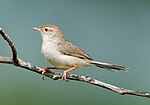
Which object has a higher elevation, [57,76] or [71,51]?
[71,51]

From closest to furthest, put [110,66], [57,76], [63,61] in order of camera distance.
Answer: [57,76] → [110,66] → [63,61]

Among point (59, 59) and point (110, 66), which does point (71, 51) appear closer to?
point (59, 59)

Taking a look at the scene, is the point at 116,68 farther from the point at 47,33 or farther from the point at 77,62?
the point at 47,33

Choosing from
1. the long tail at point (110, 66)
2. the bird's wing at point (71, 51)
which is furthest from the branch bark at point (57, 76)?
the bird's wing at point (71, 51)

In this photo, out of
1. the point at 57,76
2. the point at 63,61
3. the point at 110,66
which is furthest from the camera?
the point at 63,61

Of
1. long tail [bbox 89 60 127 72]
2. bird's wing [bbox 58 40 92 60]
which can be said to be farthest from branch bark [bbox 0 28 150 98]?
bird's wing [bbox 58 40 92 60]

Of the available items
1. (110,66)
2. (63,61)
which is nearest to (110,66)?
(110,66)

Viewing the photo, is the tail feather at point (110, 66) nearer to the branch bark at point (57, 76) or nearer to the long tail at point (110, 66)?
the long tail at point (110, 66)

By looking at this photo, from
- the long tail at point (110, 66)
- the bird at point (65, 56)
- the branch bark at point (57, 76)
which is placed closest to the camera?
the branch bark at point (57, 76)

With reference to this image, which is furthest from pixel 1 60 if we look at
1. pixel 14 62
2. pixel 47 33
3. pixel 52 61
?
pixel 47 33
